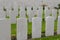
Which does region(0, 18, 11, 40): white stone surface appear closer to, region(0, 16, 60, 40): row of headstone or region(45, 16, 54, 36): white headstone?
region(0, 16, 60, 40): row of headstone

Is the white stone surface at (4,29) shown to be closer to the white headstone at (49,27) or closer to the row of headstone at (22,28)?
the row of headstone at (22,28)

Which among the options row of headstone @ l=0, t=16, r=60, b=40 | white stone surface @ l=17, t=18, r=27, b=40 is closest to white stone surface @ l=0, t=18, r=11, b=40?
row of headstone @ l=0, t=16, r=60, b=40

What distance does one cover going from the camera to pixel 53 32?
231cm

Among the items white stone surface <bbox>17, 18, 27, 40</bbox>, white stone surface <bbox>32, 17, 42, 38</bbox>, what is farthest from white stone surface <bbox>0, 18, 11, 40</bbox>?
white stone surface <bbox>32, 17, 42, 38</bbox>

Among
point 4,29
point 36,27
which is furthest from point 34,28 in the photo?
point 4,29

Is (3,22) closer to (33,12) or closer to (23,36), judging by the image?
(23,36)

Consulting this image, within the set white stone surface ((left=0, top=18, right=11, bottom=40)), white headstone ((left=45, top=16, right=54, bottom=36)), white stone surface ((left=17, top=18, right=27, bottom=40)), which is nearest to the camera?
white stone surface ((left=0, top=18, right=11, bottom=40))

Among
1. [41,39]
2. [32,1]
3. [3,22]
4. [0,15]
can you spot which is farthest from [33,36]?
[32,1]

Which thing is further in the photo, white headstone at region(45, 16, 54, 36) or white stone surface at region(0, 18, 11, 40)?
white headstone at region(45, 16, 54, 36)

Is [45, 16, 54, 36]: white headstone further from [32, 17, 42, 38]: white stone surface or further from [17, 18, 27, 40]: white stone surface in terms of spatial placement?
[17, 18, 27, 40]: white stone surface

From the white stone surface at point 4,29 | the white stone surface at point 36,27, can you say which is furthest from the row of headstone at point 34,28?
the white stone surface at point 4,29

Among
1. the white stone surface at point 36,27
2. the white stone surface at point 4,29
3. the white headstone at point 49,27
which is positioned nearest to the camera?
the white stone surface at point 4,29

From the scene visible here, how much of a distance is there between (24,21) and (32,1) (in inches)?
102

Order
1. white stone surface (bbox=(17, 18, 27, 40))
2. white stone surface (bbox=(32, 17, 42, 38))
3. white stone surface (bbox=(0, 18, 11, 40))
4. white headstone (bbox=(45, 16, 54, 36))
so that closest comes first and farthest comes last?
white stone surface (bbox=(0, 18, 11, 40))
white stone surface (bbox=(17, 18, 27, 40))
white stone surface (bbox=(32, 17, 42, 38))
white headstone (bbox=(45, 16, 54, 36))
